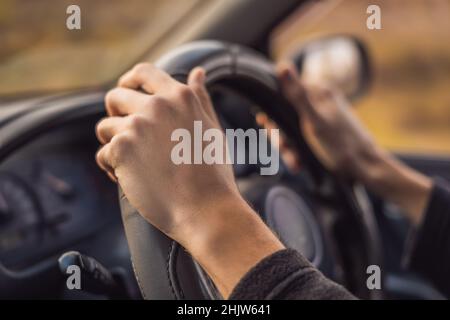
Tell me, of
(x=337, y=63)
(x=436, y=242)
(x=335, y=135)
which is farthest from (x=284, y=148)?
(x=337, y=63)

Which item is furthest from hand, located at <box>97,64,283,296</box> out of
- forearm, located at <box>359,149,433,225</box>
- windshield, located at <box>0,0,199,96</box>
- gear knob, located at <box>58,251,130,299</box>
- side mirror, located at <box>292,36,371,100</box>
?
side mirror, located at <box>292,36,371,100</box>

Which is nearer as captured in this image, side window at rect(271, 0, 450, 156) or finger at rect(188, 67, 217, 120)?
finger at rect(188, 67, 217, 120)

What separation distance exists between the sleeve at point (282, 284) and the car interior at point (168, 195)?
13 centimetres

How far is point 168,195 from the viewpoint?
901 millimetres

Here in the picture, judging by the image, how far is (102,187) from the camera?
1411 mm

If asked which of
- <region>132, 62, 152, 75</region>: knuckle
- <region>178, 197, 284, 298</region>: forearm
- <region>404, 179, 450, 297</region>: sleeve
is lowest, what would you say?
<region>404, 179, 450, 297</region>: sleeve

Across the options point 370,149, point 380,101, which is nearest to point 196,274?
point 370,149

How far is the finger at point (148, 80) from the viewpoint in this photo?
97 cm

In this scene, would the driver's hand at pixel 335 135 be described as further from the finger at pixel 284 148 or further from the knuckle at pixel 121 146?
the knuckle at pixel 121 146

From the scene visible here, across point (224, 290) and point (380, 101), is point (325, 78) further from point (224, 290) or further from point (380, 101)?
point (380, 101)

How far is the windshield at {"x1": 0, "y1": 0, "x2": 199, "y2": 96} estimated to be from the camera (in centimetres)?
168

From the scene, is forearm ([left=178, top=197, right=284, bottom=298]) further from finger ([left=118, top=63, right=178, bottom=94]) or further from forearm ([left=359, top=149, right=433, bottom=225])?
forearm ([left=359, top=149, right=433, bottom=225])

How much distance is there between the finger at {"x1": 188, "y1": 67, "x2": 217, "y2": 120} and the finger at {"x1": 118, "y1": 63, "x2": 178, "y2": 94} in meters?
0.05

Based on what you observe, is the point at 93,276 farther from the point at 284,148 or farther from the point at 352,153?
the point at 352,153
